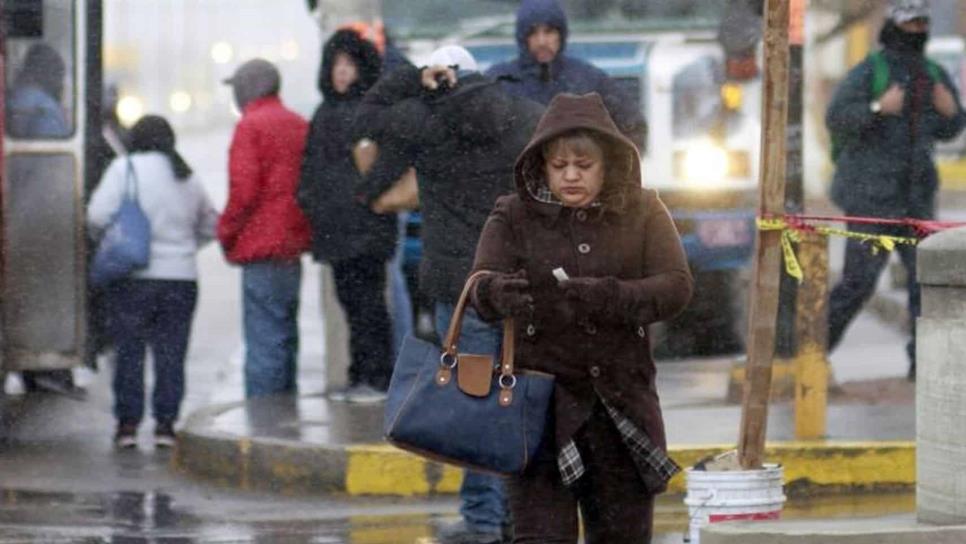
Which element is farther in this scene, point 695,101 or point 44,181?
point 695,101

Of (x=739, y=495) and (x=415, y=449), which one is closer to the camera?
(x=415, y=449)

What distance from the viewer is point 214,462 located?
10.2 meters

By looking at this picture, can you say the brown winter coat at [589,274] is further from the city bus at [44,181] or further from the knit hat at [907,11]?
the knit hat at [907,11]

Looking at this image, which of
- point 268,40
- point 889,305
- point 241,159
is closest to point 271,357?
point 241,159

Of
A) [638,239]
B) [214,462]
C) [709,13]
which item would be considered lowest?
[214,462]

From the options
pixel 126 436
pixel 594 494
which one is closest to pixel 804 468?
pixel 126 436

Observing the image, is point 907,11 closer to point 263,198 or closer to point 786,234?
point 263,198

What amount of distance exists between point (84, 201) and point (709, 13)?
4.38m

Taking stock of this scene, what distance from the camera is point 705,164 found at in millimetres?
14195

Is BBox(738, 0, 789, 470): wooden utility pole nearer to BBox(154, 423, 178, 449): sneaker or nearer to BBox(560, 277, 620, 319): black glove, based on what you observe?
BBox(560, 277, 620, 319): black glove

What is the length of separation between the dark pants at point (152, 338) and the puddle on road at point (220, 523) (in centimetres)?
154

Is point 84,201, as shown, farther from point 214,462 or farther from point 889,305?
point 889,305

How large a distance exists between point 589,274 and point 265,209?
5366 millimetres

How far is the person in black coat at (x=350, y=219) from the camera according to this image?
11094 mm
